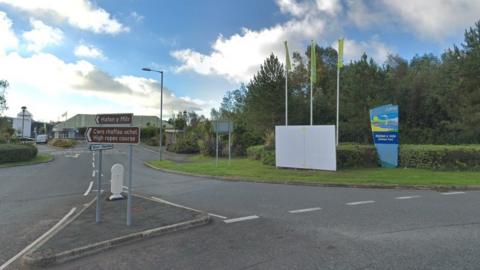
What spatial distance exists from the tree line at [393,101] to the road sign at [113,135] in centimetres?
2609

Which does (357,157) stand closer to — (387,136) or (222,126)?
(387,136)

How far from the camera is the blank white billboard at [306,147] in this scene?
1623 cm

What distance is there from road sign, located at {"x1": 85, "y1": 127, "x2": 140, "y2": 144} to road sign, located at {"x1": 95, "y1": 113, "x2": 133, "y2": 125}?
0.44ft

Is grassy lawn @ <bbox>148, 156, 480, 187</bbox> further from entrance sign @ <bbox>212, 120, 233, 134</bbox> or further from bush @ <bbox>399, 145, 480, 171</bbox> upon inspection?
entrance sign @ <bbox>212, 120, 233, 134</bbox>

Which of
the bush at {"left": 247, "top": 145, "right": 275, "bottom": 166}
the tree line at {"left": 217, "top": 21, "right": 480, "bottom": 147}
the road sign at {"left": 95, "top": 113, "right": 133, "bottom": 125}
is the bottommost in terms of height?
the bush at {"left": 247, "top": 145, "right": 275, "bottom": 166}

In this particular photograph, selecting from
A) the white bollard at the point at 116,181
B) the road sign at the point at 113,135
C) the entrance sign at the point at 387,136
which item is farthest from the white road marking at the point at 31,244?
the entrance sign at the point at 387,136

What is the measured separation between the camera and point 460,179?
1330cm

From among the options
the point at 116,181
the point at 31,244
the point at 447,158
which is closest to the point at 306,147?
the point at 447,158

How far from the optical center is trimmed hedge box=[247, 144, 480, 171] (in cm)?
1638

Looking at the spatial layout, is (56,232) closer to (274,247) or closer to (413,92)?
(274,247)

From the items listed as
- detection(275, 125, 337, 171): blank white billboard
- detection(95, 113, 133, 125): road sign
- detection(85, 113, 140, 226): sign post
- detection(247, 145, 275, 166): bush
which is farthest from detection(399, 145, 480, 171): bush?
detection(95, 113, 133, 125): road sign

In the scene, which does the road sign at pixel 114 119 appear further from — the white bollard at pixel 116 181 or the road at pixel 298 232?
the white bollard at pixel 116 181

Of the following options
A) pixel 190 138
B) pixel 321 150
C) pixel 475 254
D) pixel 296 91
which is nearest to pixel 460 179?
pixel 321 150

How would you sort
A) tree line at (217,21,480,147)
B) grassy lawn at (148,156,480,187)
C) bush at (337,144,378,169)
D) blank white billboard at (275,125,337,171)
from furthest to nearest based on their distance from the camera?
tree line at (217,21,480,147), bush at (337,144,378,169), blank white billboard at (275,125,337,171), grassy lawn at (148,156,480,187)
